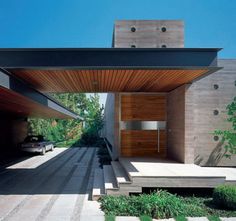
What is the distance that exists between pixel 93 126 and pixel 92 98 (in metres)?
5.56

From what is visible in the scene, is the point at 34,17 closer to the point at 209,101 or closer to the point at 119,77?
the point at 119,77

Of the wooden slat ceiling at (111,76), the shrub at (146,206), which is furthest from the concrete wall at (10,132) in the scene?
the shrub at (146,206)

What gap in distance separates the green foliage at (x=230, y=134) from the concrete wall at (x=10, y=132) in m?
15.3

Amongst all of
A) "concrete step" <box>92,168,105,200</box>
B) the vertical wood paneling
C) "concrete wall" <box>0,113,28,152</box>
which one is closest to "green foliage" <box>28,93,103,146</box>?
"concrete wall" <box>0,113,28,152</box>

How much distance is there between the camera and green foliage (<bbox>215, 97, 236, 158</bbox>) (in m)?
12.0

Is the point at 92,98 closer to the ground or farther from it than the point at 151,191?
farther from it

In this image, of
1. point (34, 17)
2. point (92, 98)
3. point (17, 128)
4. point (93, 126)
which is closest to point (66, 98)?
point (92, 98)

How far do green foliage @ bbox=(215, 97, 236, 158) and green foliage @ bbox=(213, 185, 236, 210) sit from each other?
5845 millimetres

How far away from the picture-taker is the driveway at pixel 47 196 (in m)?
6.23

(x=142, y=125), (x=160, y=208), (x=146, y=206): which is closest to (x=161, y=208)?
(x=160, y=208)

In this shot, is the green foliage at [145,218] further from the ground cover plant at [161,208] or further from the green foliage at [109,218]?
the green foliage at [109,218]

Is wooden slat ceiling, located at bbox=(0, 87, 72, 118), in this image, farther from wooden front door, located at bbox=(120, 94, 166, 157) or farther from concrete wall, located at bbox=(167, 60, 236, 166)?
concrete wall, located at bbox=(167, 60, 236, 166)

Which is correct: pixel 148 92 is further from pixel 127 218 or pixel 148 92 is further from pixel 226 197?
pixel 127 218

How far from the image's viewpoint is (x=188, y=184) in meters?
7.32
